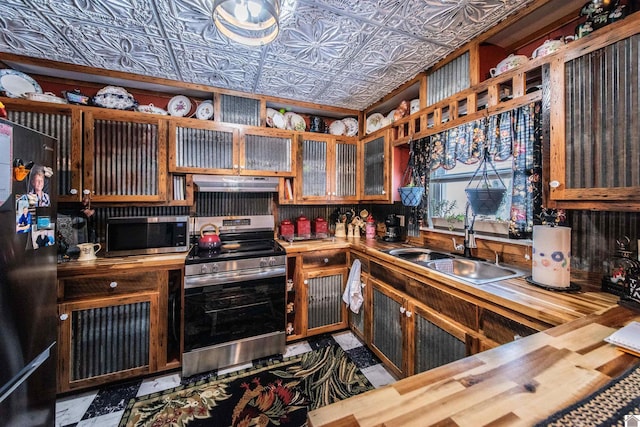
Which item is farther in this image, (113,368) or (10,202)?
(113,368)

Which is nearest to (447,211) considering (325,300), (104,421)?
(325,300)

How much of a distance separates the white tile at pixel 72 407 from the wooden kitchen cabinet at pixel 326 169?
227 cm

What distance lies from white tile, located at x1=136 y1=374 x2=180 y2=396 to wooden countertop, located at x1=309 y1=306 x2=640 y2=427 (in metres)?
2.00

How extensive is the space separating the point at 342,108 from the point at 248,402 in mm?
3021

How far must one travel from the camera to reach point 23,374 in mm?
1166

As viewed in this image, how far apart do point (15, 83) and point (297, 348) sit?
3260mm

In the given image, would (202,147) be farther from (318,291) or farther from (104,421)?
(104,421)

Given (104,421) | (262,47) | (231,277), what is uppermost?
(262,47)

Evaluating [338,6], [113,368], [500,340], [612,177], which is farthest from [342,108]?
[113,368]

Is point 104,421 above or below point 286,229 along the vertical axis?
below

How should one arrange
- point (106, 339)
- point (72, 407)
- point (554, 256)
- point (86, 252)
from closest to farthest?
1. point (554, 256)
2. point (72, 407)
3. point (106, 339)
4. point (86, 252)

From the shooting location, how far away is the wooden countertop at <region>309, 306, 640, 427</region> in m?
0.53

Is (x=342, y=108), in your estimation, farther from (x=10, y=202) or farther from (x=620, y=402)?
(x=620, y=402)

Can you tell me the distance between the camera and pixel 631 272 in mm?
1103
